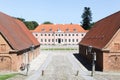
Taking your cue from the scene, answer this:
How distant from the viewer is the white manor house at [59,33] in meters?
133

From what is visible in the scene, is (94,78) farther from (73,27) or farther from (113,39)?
(73,27)

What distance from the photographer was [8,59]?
3344 cm

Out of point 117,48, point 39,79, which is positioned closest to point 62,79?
point 39,79

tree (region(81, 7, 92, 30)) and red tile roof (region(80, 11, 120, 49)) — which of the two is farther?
tree (region(81, 7, 92, 30))

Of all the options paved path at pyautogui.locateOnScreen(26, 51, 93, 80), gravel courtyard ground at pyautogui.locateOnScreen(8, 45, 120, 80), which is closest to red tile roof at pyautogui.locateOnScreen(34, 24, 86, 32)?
gravel courtyard ground at pyautogui.locateOnScreen(8, 45, 120, 80)

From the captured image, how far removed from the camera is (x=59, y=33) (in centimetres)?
13400

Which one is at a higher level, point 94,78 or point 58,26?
point 58,26

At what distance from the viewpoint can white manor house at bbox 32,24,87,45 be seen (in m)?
133

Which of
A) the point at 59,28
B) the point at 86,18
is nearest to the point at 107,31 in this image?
the point at 59,28

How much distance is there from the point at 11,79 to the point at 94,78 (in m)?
8.61

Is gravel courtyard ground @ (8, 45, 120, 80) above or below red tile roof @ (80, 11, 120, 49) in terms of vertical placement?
below

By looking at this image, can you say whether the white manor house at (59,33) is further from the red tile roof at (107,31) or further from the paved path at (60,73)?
the paved path at (60,73)

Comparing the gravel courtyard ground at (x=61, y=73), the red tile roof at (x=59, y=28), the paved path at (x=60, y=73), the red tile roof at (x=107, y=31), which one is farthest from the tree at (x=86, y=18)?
the paved path at (x=60, y=73)

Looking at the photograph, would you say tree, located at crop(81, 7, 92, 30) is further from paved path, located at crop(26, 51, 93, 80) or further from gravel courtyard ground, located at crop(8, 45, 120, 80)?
paved path, located at crop(26, 51, 93, 80)
